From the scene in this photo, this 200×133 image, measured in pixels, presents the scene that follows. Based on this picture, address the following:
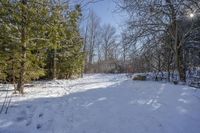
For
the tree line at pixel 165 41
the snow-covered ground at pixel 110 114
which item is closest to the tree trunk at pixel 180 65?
the tree line at pixel 165 41

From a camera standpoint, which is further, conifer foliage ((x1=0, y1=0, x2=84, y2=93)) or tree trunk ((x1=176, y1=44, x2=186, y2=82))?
tree trunk ((x1=176, y1=44, x2=186, y2=82))

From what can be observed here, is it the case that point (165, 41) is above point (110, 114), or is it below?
above

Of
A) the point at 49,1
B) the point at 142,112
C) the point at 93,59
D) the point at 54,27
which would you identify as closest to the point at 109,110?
the point at 142,112

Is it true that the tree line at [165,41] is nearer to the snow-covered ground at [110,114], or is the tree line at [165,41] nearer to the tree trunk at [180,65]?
the tree trunk at [180,65]

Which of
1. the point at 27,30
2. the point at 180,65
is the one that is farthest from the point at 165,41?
the point at 27,30

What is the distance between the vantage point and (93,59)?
149 feet

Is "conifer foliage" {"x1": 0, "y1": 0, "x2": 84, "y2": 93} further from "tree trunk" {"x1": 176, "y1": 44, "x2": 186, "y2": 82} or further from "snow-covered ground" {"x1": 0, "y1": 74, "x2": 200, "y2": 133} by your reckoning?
"tree trunk" {"x1": 176, "y1": 44, "x2": 186, "y2": 82}

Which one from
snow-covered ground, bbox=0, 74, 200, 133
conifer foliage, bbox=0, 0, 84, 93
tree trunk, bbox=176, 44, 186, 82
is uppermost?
conifer foliage, bbox=0, 0, 84, 93

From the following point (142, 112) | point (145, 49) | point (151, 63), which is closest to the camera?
point (142, 112)

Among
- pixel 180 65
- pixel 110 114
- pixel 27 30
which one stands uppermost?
pixel 27 30

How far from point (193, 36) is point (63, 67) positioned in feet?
38.1

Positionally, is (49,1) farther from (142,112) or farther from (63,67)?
(63,67)

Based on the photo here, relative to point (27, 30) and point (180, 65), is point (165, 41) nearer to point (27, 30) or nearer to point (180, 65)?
point (180, 65)

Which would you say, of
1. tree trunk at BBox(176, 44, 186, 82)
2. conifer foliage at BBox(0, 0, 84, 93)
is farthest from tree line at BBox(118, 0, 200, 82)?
conifer foliage at BBox(0, 0, 84, 93)
